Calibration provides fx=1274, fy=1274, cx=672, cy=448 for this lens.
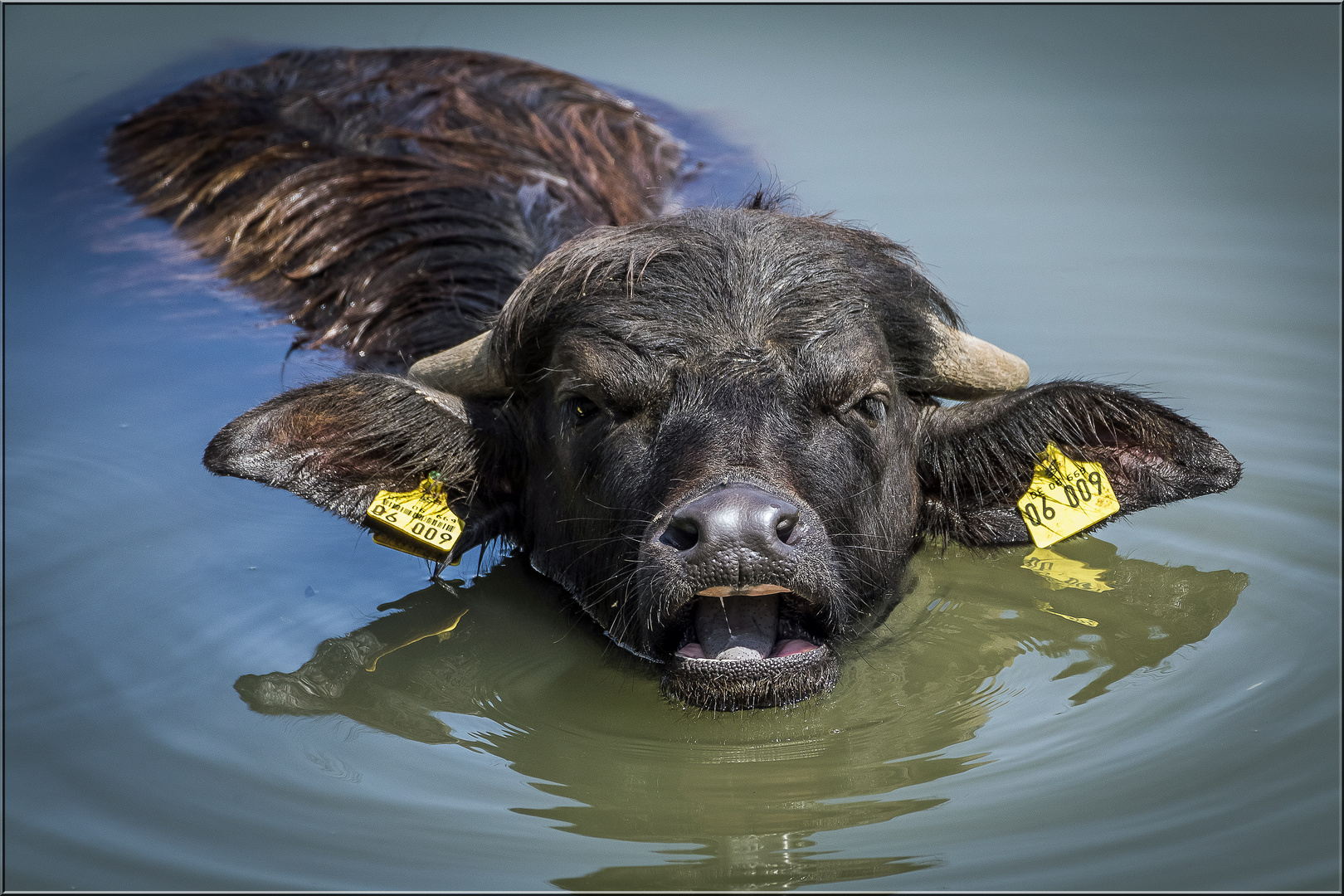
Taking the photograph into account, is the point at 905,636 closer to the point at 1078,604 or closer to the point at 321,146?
the point at 1078,604

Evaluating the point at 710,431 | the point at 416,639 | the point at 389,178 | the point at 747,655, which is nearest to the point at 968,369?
the point at 710,431

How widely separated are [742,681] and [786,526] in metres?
0.50

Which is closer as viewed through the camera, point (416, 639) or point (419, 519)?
point (416, 639)

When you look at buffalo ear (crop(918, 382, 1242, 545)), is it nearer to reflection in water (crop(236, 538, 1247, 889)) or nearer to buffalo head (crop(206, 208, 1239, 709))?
buffalo head (crop(206, 208, 1239, 709))

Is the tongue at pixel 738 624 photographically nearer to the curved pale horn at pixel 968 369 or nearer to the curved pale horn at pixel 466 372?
the curved pale horn at pixel 968 369

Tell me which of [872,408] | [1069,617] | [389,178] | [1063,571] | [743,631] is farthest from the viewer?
[389,178]

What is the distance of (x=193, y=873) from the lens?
11.0 ft

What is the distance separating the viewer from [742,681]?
378 centimetres

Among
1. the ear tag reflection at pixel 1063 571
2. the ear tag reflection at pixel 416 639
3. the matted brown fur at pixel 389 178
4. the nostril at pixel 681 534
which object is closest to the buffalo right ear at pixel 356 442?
the ear tag reflection at pixel 416 639

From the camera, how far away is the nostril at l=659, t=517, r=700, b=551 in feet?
11.9

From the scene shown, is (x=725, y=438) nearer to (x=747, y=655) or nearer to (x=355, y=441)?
(x=747, y=655)

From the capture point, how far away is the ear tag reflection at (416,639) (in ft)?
14.6

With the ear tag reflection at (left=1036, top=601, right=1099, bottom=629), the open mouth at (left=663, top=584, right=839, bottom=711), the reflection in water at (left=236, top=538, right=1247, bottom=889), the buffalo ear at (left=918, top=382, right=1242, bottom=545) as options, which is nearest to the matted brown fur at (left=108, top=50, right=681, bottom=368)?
the reflection in water at (left=236, top=538, right=1247, bottom=889)

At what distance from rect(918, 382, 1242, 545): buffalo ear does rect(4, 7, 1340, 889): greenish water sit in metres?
0.26
